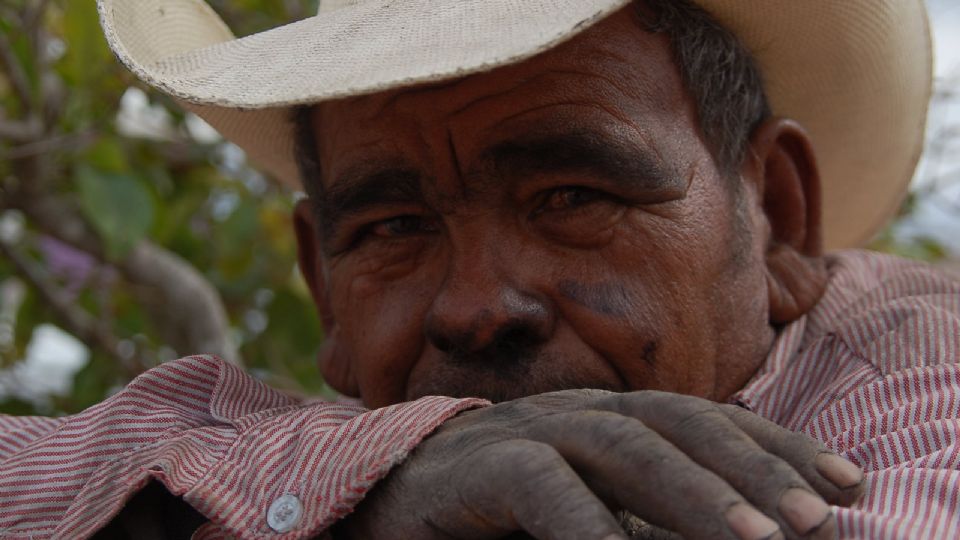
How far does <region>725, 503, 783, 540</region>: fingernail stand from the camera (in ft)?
3.58

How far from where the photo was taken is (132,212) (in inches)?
118

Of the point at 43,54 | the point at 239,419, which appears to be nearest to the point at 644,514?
the point at 239,419

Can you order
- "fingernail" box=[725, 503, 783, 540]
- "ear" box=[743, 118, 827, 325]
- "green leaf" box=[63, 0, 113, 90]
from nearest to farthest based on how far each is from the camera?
"fingernail" box=[725, 503, 783, 540] < "ear" box=[743, 118, 827, 325] < "green leaf" box=[63, 0, 113, 90]

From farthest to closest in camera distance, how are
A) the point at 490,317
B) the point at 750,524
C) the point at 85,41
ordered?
the point at 85,41 < the point at 490,317 < the point at 750,524

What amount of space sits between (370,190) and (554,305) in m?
0.45

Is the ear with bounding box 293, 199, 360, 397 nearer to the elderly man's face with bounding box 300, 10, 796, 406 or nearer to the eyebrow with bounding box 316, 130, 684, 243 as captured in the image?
the elderly man's face with bounding box 300, 10, 796, 406

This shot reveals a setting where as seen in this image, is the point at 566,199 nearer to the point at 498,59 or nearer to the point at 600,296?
the point at 600,296

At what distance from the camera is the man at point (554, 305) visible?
4.14 ft

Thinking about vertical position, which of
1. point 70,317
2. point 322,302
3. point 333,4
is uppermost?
point 333,4

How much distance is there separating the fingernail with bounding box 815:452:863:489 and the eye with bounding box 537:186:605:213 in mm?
769

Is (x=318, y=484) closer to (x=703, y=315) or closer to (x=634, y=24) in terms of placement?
(x=703, y=315)

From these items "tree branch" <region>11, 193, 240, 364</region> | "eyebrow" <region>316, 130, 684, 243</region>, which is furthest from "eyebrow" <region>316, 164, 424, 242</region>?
"tree branch" <region>11, 193, 240, 364</region>

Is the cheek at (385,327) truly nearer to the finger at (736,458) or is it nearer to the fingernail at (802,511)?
the finger at (736,458)

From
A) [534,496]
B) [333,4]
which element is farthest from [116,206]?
[534,496]
